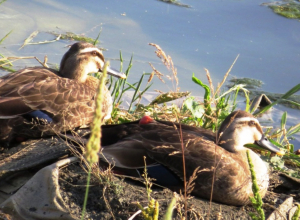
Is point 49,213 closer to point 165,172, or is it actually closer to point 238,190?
point 165,172

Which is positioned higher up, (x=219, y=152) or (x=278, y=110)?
(x=219, y=152)

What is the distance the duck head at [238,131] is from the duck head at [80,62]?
65.2 inches

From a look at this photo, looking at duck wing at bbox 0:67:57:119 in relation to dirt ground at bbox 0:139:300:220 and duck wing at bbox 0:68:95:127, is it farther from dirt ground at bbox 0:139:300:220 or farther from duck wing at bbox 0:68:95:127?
dirt ground at bbox 0:139:300:220

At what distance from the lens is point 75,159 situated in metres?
4.21

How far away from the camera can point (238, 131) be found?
15.0 feet

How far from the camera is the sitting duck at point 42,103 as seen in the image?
5055 mm

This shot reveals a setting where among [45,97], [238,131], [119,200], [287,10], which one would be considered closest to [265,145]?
[238,131]

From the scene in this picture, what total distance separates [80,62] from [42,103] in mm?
819

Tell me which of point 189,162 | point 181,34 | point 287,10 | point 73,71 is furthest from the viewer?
point 287,10

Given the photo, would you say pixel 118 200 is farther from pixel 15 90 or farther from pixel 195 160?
pixel 15 90

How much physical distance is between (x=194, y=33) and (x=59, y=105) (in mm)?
2981

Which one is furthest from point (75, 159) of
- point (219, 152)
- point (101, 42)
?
point (101, 42)

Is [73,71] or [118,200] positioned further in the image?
[73,71]

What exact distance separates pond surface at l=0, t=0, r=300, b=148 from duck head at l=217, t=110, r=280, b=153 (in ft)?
5.77
